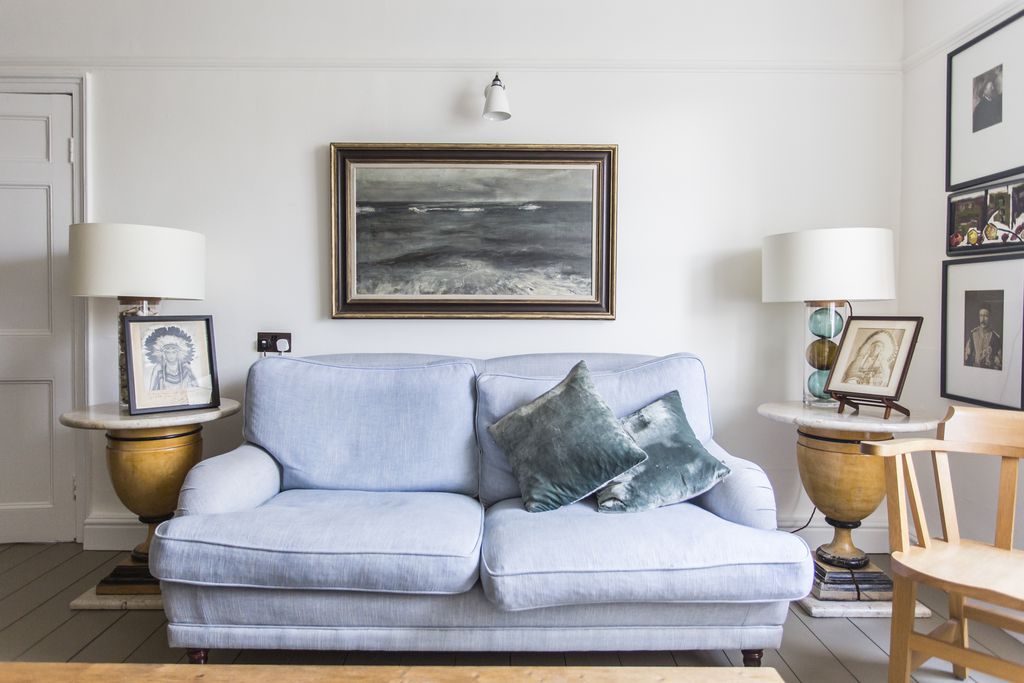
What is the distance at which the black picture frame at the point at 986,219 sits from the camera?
2119 millimetres

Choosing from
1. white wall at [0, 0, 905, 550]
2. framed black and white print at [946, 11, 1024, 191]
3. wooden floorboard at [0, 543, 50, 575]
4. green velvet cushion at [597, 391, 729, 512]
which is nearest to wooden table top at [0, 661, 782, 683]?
green velvet cushion at [597, 391, 729, 512]

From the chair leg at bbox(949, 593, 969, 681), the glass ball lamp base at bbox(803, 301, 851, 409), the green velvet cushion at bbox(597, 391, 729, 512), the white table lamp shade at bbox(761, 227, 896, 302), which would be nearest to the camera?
the chair leg at bbox(949, 593, 969, 681)

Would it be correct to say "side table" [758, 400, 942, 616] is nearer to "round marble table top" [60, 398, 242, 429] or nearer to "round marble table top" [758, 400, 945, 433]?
"round marble table top" [758, 400, 945, 433]

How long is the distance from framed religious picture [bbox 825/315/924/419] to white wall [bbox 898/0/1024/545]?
429 mm

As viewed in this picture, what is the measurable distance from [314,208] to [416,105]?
674 mm

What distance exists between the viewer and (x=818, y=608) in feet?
7.11

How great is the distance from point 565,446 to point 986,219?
1.84 metres

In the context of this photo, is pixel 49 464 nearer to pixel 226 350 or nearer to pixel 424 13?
pixel 226 350

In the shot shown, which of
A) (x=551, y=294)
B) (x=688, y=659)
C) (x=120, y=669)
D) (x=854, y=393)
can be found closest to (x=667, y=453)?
(x=688, y=659)

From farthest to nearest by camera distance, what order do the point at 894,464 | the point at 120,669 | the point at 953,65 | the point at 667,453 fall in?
1. the point at 953,65
2. the point at 667,453
3. the point at 894,464
4. the point at 120,669

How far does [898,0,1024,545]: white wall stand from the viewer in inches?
92.9

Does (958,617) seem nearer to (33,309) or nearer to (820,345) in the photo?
(820,345)

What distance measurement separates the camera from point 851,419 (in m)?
2.16

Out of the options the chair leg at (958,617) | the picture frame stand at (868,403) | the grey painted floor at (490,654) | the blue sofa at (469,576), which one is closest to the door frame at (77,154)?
the grey painted floor at (490,654)
